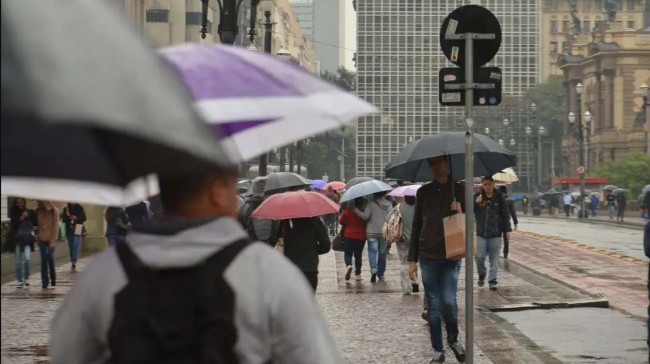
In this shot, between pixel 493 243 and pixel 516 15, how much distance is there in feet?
518

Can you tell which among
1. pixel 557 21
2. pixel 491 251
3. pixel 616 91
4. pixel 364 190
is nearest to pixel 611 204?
pixel 616 91

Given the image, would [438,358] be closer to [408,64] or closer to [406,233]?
[406,233]

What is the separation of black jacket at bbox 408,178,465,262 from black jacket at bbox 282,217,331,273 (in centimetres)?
97

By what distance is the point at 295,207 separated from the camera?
11.5 meters

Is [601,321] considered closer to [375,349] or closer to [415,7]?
[375,349]

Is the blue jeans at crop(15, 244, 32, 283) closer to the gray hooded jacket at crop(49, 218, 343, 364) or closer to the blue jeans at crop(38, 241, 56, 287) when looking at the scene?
the blue jeans at crop(38, 241, 56, 287)

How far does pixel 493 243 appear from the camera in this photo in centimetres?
1912

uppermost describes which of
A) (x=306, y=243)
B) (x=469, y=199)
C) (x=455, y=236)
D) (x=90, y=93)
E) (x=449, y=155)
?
(x=90, y=93)

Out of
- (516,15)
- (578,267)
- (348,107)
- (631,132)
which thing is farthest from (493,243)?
(516,15)

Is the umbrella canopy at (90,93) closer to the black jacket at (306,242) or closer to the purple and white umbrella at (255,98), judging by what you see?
the purple and white umbrella at (255,98)

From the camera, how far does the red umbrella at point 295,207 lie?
37.1ft

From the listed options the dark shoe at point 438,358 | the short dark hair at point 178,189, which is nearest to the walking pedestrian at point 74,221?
the dark shoe at point 438,358

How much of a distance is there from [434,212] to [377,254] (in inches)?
427

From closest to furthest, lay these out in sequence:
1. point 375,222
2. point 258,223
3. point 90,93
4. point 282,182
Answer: point 90,93
point 258,223
point 282,182
point 375,222
